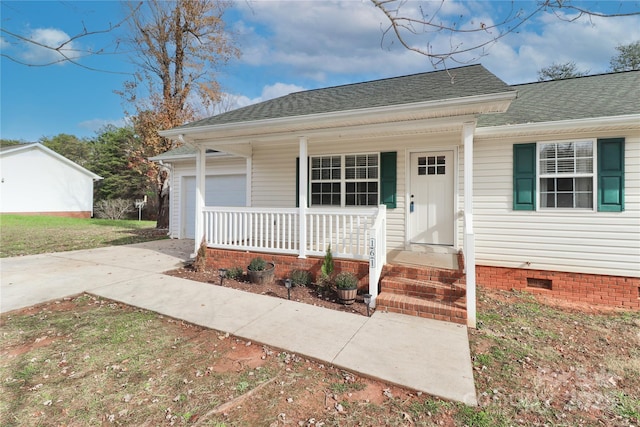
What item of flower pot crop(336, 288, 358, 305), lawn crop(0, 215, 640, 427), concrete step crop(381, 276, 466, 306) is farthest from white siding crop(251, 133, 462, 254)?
lawn crop(0, 215, 640, 427)

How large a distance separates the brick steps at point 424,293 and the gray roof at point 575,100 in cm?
312

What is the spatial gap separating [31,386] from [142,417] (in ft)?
3.85

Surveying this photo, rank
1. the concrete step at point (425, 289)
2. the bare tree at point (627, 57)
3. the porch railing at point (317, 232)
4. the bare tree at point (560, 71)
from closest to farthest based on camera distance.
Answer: the concrete step at point (425, 289) < the porch railing at point (317, 232) < the bare tree at point (627, 57) < the bare tree at point (560, 71)

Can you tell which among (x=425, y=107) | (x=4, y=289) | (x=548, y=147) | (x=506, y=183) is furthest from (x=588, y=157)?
(x=4, y=289)

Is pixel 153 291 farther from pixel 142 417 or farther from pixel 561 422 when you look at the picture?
pixel 561 422

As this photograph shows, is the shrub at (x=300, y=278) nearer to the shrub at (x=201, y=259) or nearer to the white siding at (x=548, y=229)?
the shrub at (x=201, y=259)

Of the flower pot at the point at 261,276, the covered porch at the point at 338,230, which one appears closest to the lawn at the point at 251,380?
the covered porch at the point at 338,230

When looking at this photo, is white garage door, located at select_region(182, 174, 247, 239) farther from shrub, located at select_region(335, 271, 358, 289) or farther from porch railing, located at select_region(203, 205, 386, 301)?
shrub, located at select_region(335, 271, 358, 289)

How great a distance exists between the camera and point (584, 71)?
1728cm

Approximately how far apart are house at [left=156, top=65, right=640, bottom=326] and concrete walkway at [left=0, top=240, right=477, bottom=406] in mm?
714

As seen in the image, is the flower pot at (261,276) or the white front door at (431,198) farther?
the white front door at (431,198)

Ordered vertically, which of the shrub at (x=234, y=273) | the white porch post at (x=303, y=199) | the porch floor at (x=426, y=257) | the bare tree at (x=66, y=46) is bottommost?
the shrub at (x=234, y=273)

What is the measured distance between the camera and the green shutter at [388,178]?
6.35 meters

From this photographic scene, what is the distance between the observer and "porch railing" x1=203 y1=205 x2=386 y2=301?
475 cm
